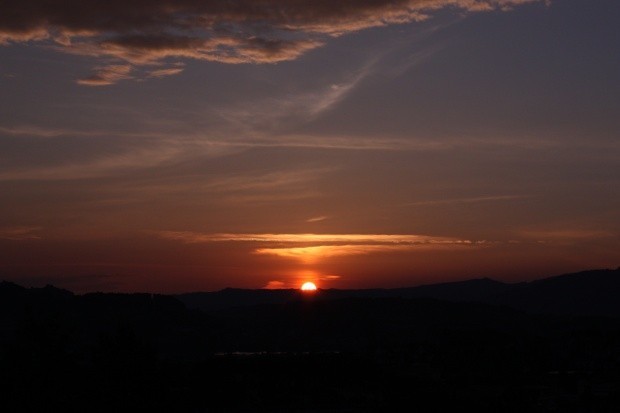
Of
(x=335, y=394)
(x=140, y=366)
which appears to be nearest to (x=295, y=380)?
(x=335, y=394)

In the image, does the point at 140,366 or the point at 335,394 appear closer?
the point at 140,366

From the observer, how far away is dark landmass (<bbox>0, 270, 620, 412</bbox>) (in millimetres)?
41875

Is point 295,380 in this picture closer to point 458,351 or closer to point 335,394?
point 335,394

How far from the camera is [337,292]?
189750 mm

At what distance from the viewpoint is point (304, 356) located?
Result: 73.8 m

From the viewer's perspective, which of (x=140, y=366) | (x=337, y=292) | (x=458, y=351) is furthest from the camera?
(x=337, y=292)

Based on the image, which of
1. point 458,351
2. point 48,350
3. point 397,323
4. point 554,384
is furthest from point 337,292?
point 48,350

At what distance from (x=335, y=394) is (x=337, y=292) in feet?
409

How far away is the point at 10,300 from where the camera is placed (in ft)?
364

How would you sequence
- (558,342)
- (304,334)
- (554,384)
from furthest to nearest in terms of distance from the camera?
1. (304,334)
2. (558,342)
3. (554,384)

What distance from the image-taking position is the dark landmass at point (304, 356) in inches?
1649

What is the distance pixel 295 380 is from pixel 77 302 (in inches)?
2186

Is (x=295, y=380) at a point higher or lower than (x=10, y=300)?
lower

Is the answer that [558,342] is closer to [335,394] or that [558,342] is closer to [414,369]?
[414,369]
